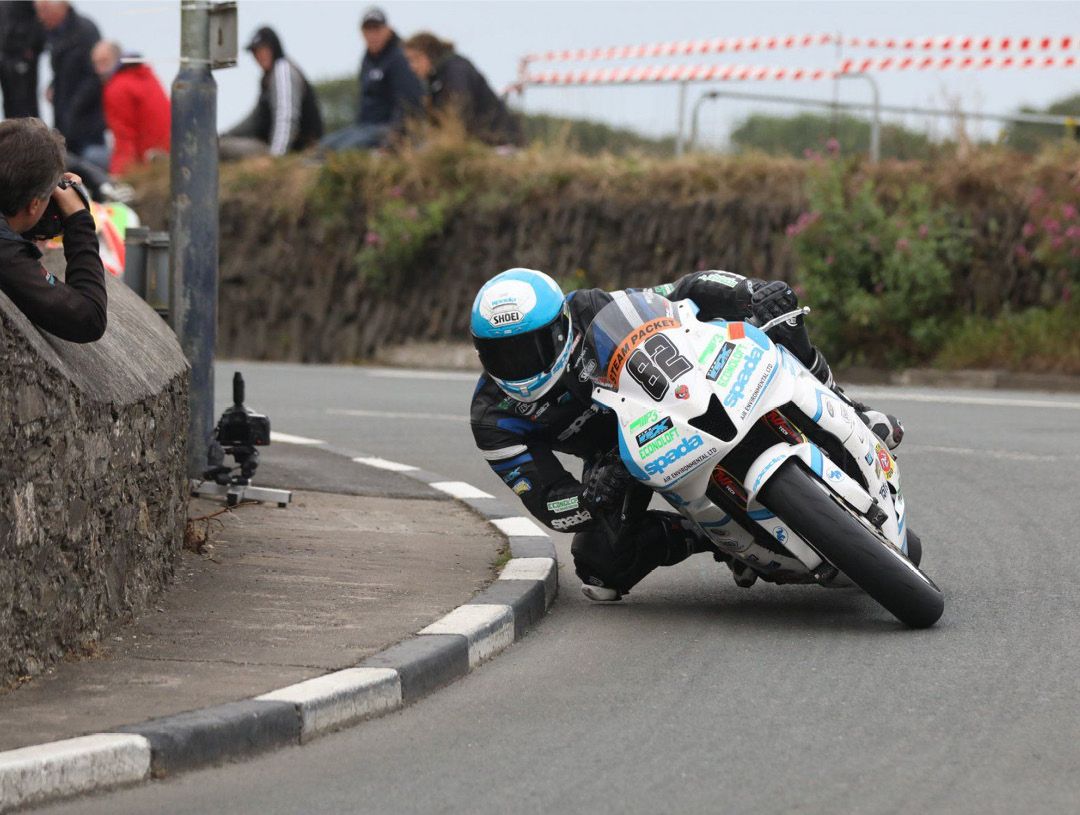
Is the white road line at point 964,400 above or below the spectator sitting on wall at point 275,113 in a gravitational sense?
below

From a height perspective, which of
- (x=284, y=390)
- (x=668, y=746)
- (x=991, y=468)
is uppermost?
(x=668, y=746)

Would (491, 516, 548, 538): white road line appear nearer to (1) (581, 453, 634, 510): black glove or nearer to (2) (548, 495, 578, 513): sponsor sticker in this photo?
(2) (548, 495, 578, 513): sponsor sticker

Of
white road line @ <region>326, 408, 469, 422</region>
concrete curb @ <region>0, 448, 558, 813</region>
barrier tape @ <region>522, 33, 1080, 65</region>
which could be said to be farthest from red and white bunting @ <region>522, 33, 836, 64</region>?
concrete curb @ <region>0, 448, 558, 813</region>

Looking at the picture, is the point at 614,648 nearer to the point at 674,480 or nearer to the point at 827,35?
the point at 674,480

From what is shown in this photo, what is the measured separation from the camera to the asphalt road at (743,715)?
484cm

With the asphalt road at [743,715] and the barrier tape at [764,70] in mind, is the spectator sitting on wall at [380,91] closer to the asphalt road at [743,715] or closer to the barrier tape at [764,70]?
the barrier tape at [764,70]

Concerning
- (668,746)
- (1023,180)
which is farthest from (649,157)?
(668,746)

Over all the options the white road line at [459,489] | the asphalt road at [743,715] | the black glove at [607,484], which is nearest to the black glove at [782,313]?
the black glove at [607,484]

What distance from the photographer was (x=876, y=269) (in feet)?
61.5

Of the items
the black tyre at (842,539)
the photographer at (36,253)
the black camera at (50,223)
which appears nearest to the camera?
the photographer at (36,253)

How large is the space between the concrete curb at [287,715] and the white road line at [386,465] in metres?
3.76

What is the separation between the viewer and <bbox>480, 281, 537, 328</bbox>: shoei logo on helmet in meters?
6.90

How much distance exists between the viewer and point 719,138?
21.5m

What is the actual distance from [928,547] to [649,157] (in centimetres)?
1336
